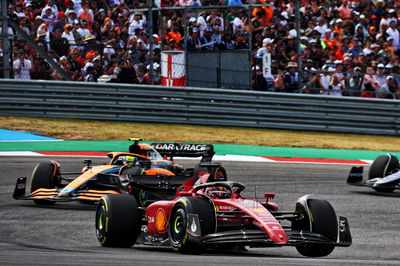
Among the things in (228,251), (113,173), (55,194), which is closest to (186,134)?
(113,173)

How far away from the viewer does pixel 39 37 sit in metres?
20.8

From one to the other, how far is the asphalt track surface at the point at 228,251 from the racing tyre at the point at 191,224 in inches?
5.9

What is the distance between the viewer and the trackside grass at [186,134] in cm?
2027

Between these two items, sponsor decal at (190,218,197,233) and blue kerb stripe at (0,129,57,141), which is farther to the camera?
blue kerb stripe at (0,129,57,141)

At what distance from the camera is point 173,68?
69.5ft

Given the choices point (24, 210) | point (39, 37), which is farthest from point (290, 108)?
point (24, 210)

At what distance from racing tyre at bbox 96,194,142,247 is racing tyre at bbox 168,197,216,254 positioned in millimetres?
559

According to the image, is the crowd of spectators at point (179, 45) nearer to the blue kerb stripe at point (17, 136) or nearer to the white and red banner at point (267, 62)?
the white and red banner at point (267, 62)

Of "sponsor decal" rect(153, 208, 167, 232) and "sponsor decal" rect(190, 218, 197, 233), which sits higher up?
"sponsor decal" rect(190, 218, 197, 233)

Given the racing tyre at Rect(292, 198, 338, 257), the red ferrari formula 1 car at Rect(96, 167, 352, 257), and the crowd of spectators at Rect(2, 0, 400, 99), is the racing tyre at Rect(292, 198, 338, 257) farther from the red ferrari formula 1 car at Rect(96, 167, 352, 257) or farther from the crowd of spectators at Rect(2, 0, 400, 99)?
the crowd of spectators at Rect(2, 0, 400, 99)

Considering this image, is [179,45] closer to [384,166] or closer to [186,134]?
[186,134]

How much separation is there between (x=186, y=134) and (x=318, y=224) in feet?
39.4

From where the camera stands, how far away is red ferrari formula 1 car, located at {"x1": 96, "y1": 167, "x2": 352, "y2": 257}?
8.12 metres

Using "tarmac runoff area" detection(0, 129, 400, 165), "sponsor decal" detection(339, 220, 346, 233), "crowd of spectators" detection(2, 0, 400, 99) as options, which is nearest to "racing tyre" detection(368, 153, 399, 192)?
"tarmac runoff area" detection(0, 129, 400, 165)
